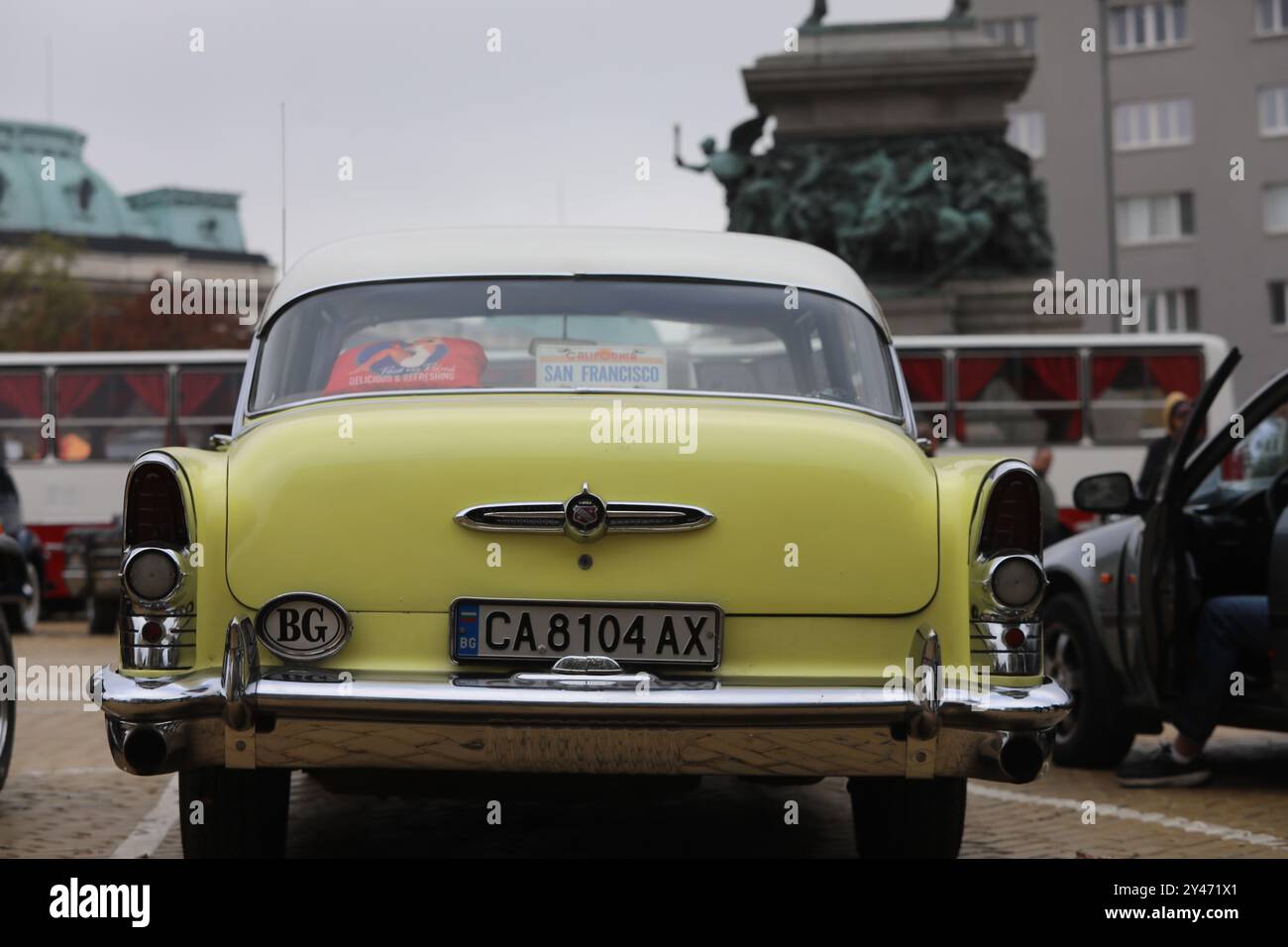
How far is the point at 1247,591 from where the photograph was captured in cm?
804

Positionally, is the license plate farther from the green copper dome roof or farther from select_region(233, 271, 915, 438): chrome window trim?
the green copper dome roof

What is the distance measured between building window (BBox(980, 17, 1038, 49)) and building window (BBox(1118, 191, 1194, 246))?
235 inches

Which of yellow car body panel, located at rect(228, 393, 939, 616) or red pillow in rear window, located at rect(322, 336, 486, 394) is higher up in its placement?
red pillow in rear window, located at rect(322, 336, 486, 394)

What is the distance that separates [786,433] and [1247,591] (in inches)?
154

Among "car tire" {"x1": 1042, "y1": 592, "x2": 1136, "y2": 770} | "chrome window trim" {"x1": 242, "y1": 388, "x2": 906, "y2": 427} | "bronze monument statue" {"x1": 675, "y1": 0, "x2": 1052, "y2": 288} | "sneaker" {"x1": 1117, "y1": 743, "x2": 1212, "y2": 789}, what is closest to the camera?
"chrome window trim" {"x1": 242, "y1": 388, "x2": 906, "y2": 427}

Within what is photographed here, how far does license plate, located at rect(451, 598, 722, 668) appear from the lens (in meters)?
4.59

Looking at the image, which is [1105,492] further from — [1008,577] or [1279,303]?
[1279,303]

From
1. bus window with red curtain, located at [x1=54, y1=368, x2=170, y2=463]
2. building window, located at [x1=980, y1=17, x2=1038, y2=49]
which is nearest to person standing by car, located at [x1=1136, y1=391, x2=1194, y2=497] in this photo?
bus window with red curtain, located at [x1=54, y1=368, x2=170, y2=463]

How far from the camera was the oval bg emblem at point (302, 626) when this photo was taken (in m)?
4.59

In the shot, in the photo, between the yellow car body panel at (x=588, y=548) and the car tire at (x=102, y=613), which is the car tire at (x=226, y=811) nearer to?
the yellow car body panel at (x=588, y=548)

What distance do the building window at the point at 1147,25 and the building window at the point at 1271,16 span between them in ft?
7.48

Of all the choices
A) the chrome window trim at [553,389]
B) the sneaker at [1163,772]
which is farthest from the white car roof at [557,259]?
the sneaker at [1163,772]
